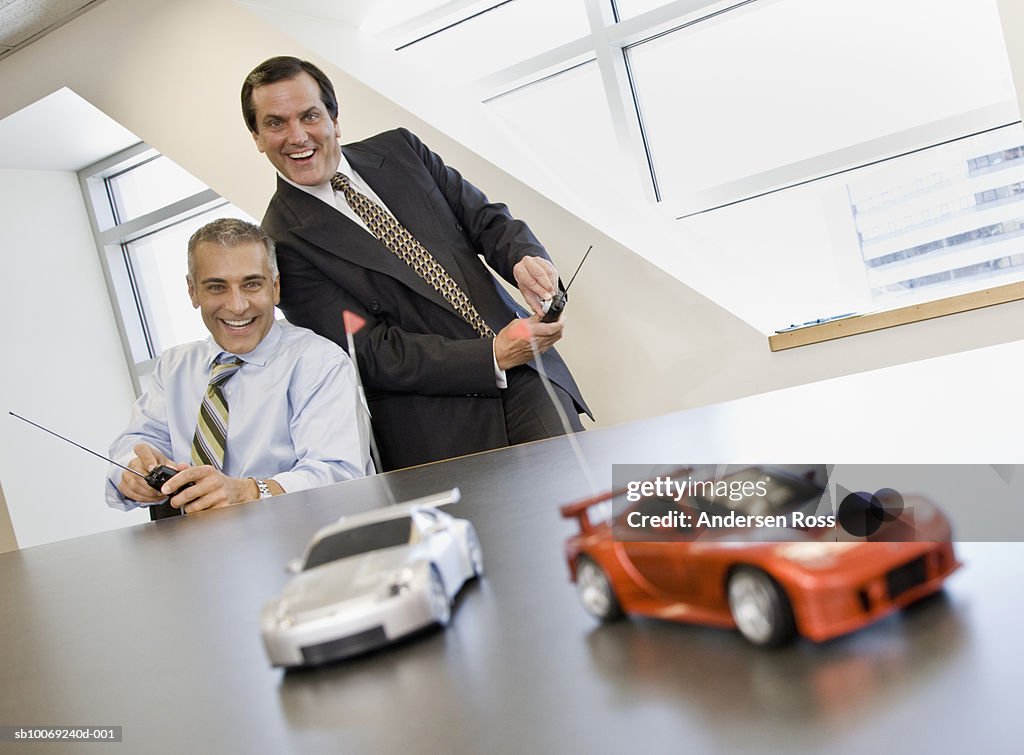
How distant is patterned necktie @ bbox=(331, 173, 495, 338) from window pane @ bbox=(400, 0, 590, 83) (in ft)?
4.80

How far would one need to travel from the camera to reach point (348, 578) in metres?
0.24

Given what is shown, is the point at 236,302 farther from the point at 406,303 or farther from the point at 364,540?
the point at 364,540

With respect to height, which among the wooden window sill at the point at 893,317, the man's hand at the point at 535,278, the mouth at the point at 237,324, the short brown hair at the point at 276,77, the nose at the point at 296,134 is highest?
the short brown hair at the point at 276,77

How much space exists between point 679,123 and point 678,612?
10.9 feet

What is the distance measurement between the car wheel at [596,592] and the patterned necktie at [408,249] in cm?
199

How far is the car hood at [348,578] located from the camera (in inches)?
9.2

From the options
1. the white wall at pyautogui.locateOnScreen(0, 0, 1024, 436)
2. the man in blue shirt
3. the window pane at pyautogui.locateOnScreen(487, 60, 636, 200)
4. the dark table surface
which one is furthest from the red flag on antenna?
the window pane at pyautogui.locateOnScreen(487, 60, 636, 200)

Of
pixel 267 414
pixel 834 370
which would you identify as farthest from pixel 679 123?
pixel 267 414

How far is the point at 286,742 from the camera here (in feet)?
0.68

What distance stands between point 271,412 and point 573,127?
2027 millimetres

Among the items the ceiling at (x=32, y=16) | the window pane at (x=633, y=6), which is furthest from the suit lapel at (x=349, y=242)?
the ceiling at (x=32, y=16)

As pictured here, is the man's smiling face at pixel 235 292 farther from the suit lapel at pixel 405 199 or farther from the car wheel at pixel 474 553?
the car wheel at pixel 474 553

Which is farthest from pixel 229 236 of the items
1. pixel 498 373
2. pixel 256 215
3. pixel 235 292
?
pixel 256 215

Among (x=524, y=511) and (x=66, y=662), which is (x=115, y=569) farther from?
(x=524, y=511)
